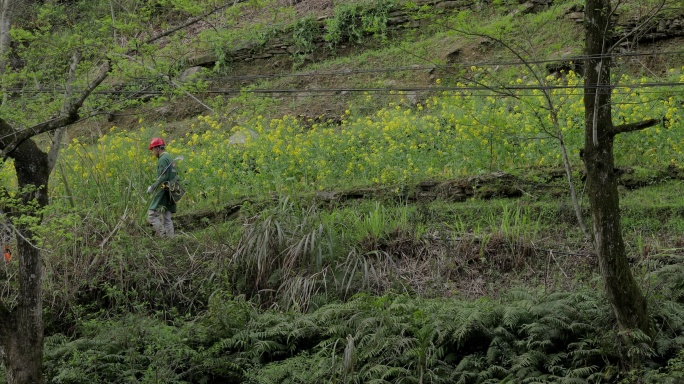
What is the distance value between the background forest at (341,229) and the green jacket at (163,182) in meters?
0.27

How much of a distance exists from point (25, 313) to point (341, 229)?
14.2 feet

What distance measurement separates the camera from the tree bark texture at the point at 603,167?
24.9ft

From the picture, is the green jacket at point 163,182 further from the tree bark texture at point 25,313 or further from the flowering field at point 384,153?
the tree bark texture at point 25,313

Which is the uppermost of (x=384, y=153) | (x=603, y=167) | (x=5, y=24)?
(x=5, y=24)

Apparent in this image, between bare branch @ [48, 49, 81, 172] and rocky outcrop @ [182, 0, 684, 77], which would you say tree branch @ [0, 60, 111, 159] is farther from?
rocky outcrop @ [182, 0, 684, 77]

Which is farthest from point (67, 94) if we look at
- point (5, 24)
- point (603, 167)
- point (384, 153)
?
point (384, 153)

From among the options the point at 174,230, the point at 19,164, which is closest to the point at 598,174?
the point at 19,164

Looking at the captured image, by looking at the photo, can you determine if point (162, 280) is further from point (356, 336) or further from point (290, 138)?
point (290, 138)

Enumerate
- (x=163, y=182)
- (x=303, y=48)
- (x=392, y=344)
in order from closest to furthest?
1. (x=392, y=344)
2. (x=163, y=182)
3. (x=303, y=48)

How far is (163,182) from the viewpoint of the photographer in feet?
41.0

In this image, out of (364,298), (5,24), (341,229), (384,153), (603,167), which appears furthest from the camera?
(384,153)

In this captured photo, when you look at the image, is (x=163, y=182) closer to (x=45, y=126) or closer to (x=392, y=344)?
(x=45, y=126)

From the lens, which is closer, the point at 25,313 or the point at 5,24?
the point at 25,313

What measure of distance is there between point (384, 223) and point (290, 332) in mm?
2642
